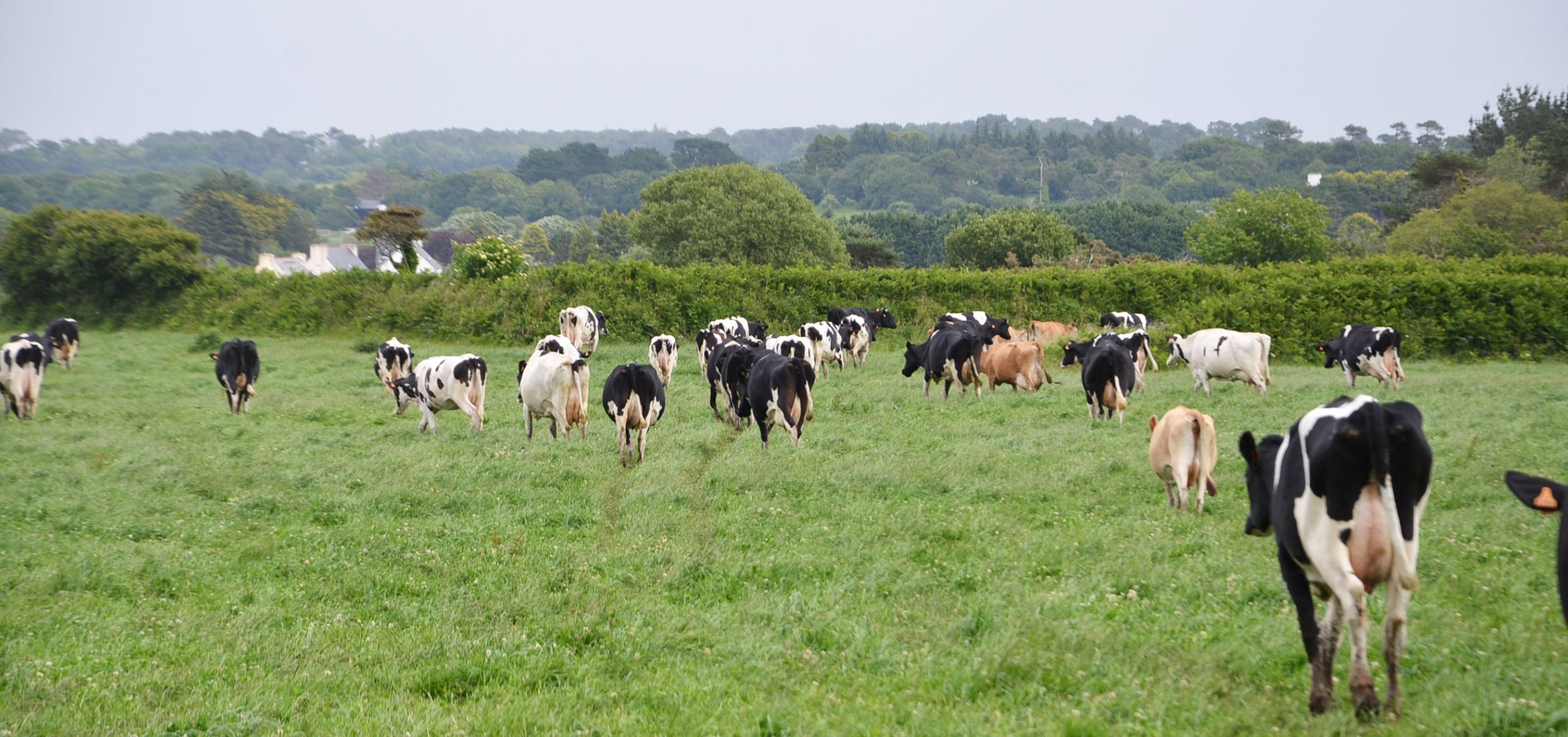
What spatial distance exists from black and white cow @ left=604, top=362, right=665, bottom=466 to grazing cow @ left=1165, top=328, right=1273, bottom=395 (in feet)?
35.4

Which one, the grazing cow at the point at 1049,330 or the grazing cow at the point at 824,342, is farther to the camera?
the grazing cow at the point at 1049,330

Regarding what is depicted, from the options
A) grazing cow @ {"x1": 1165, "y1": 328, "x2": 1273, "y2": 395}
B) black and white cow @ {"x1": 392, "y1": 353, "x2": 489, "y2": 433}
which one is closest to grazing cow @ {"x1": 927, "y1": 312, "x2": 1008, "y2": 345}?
grazing cow @ {"x1": 1165, "y1": 328, "x2": 1273, "y2": 395}

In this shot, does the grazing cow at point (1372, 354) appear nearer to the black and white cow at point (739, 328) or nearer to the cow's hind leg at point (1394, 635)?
the black and white cow at point (739, 328)

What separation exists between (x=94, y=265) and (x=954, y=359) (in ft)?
124

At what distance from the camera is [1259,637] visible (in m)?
6.96

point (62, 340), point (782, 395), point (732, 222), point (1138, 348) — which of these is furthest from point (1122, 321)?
point (62, 340)

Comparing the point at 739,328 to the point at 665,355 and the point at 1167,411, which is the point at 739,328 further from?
the point at 1167,411

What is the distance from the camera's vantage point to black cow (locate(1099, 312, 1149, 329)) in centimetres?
3244

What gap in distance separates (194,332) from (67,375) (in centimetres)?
1386

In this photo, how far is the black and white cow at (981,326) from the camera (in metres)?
24.6

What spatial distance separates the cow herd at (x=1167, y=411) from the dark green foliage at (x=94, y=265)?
14138 millimetres

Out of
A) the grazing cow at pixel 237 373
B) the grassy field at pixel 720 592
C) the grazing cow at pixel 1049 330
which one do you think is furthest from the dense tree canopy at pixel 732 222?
the grassy field at pixel 720 592

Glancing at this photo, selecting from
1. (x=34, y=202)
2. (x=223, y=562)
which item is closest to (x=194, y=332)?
(x=223, y=562)

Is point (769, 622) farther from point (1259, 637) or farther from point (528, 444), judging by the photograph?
point (528, 444)
